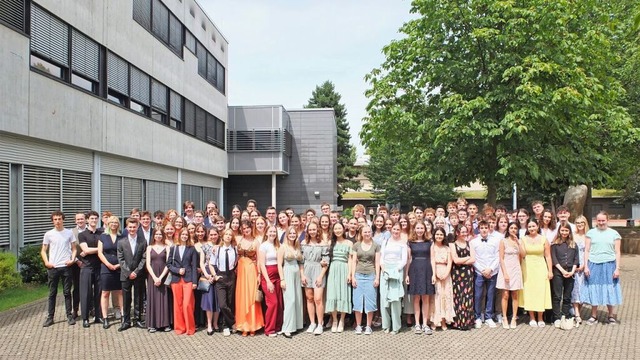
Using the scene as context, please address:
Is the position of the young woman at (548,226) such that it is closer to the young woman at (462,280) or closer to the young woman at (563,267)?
the young woman at (563,267)

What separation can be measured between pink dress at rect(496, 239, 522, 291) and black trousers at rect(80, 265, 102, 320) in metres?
6.63

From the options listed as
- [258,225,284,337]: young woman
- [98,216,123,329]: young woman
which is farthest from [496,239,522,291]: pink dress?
[98,216,123,329]: young woman

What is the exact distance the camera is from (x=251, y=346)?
7914 millimetres

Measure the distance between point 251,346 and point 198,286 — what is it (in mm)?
1471

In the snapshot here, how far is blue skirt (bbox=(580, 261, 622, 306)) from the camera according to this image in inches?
357

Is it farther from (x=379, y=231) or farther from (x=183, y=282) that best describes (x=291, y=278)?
(x=379, y=231)

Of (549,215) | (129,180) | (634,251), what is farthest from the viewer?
(634,251)

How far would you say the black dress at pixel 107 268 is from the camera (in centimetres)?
907

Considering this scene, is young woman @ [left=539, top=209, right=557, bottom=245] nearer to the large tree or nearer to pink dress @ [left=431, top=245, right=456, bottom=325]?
pink dress @ [left=431, top=245, right=456, bottom=325]

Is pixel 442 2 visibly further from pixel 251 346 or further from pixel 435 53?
pixel 251 346

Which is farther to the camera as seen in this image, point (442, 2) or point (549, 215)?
point (442, 2)

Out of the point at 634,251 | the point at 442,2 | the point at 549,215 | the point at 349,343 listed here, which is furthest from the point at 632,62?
the point at 349,343

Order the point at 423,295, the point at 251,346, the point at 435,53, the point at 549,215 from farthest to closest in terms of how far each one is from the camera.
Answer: the point at 435,53 → the point at 549,215 → the point at 423,295 → the point at 251,346

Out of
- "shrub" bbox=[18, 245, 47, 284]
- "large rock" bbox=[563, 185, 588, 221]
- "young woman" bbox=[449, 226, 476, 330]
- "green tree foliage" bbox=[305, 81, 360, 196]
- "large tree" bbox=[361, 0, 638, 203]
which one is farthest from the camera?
"green tree foliage" bbox=[305, 81, 360, 196]
